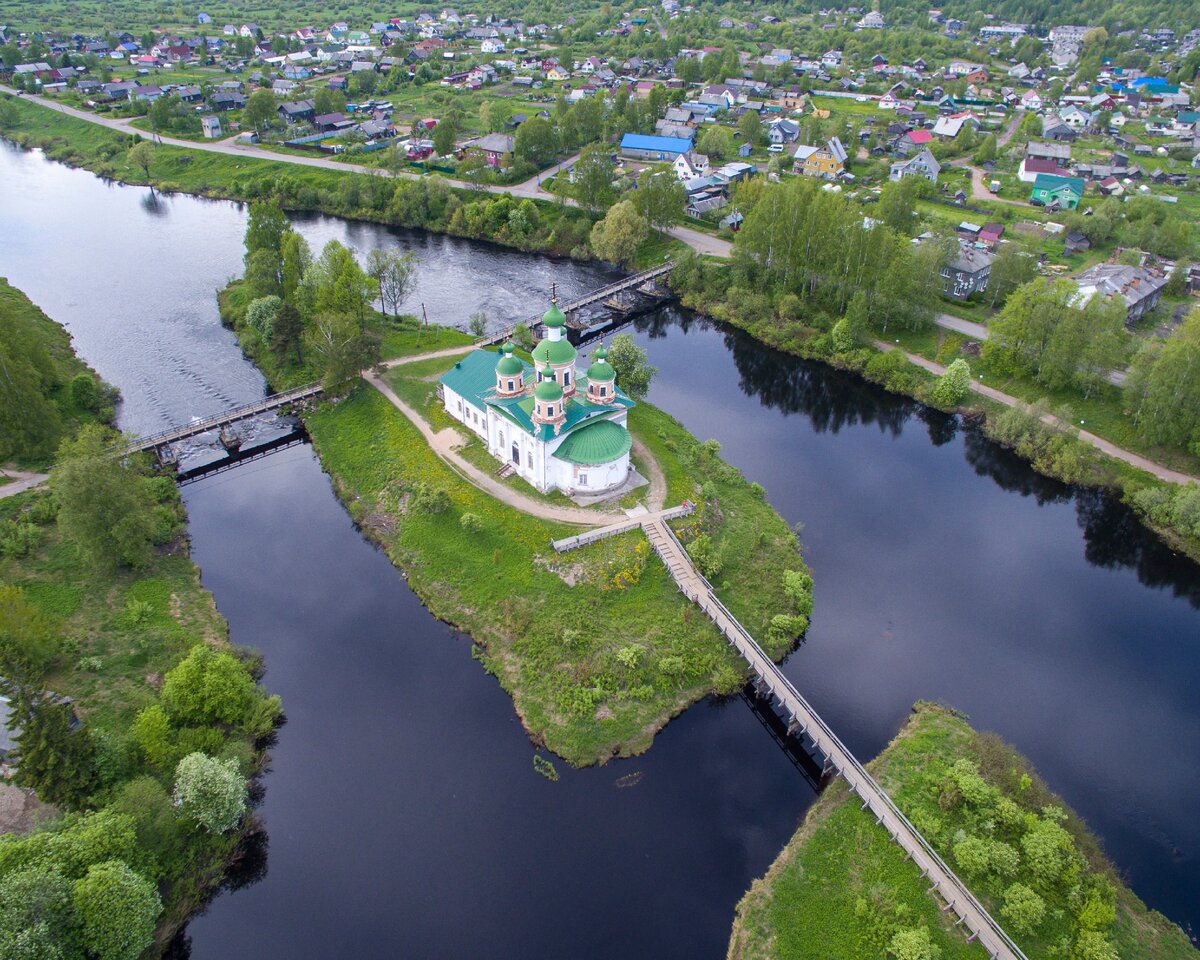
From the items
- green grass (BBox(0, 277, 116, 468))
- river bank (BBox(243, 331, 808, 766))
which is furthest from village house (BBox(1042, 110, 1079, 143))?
green grass (BBox(0, 277, 116, 468))

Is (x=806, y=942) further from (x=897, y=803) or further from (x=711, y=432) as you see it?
(x=711, y=432)

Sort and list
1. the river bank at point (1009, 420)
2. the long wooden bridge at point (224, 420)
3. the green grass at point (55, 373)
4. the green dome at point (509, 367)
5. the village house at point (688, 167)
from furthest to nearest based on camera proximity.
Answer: the village house at point (688, 167) < the long wooden bridge at point (224, 420) < the green grass at point (55, 373) < the river bank at point (1009, 420) < the green dome at point (509, 367)

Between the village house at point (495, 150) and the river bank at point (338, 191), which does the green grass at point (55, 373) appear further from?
the village house at point (495, 150)

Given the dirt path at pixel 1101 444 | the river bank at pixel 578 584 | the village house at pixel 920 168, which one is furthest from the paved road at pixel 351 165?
the river bank at pixel 578 584

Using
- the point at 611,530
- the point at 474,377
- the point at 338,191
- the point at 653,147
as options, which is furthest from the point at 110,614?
the point at 653,147

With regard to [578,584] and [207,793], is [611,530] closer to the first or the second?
[578,584]

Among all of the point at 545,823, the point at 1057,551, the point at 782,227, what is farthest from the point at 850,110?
the point at 545,823
